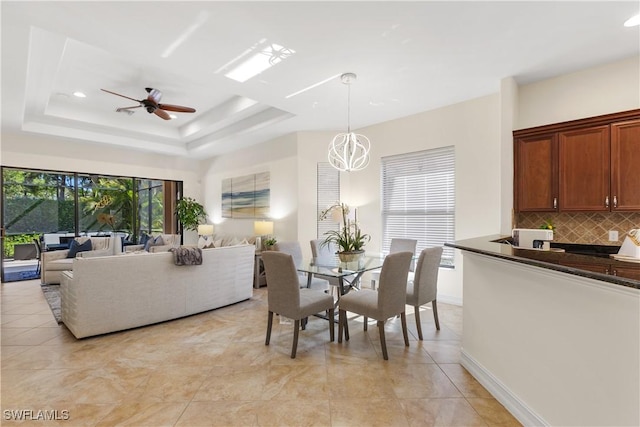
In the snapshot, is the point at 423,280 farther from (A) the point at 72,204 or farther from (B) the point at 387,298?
(A) the point at 72,204

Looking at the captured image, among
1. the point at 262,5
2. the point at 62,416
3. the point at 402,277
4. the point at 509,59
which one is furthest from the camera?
the point at 509,59

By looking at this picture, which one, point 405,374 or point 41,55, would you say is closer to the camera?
point 405,374

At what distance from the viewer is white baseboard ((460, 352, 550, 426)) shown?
1734 millimetres

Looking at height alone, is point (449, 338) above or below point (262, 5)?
below

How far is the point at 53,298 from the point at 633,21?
25.1 feet

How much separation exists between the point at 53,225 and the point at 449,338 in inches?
319

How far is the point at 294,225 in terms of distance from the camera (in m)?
5.46

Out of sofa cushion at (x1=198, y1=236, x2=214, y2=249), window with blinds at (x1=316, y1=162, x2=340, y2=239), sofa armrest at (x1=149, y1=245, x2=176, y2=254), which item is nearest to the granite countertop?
window with blinds at (x1=316, y1=162, x2=340, y2=239)

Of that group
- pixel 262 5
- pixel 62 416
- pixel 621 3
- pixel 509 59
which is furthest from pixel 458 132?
pixel 62 416

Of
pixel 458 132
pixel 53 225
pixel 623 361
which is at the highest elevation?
pixel 458 132

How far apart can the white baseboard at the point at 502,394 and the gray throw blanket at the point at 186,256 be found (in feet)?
10.2

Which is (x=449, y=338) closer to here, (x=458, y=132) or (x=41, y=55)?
(x=458, y=132)

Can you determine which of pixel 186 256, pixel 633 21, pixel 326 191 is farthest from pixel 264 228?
pixel 633 21

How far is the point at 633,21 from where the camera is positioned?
2.41 meters
